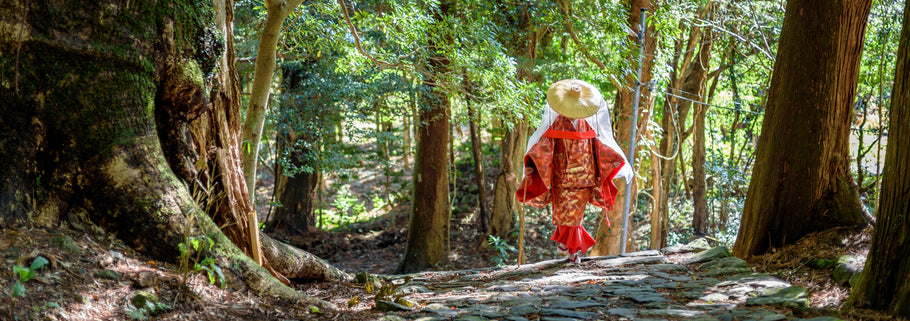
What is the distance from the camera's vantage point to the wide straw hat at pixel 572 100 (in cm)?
621

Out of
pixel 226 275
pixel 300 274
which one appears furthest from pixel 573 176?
pixel 226 275

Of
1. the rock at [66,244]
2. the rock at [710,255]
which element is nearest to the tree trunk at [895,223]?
the rock at [710,255]

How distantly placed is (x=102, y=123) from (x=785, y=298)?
14.3ft

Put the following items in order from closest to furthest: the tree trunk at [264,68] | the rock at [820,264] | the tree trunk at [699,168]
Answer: the rock at [820,264] → the tree trunk at [264,68] → the tree trunk at [699,168]

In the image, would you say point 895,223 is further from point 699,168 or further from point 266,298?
point 699,168

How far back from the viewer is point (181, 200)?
3.88m

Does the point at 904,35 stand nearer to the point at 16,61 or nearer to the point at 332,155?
the point at 16,61

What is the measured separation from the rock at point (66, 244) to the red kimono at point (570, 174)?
424 cm

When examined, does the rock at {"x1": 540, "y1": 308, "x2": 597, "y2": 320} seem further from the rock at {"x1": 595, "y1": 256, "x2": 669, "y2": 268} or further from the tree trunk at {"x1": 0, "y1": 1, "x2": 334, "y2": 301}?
the rock at {"x1": 595, "y1": 256, "x2": 669, "y2": 268}

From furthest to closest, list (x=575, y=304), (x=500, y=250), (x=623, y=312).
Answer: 1. (x=500, y=250)
2. (x=575, y=304)
3. (x=623, y=312)

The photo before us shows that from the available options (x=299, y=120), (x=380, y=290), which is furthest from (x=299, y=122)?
(x=380, y=290)

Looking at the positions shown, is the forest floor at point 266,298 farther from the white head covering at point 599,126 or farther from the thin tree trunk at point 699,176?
the thin tree trunk at point 699,176

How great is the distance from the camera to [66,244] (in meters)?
3.37

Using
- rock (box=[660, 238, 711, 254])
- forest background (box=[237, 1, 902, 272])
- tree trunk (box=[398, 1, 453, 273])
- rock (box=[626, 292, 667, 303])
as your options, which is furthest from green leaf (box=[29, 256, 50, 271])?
tree trunk (box=[398, 1, 453, 273])
